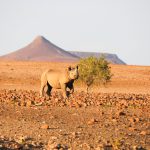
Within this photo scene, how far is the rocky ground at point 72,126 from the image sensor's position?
45.2ft

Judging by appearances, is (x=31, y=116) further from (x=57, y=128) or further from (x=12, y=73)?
(x=12, y=73)

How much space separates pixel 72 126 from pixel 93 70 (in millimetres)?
24423

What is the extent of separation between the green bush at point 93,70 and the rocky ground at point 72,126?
682 inches

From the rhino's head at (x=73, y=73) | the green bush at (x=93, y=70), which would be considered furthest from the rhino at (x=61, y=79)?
the green bush at (x=93, y=70)

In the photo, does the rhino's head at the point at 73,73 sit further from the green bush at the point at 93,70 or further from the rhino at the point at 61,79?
the green bush at the point at 93,70

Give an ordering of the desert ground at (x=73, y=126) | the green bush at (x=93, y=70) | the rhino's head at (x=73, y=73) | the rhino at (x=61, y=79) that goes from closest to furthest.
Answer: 1. the desert ground at (x=73, y=126)
2. the rhino's head at (x=73, y=73)
3. the rhino at (x=61, y=79)
4. the green bush at (x=93, y=70)

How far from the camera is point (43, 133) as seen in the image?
15.1 m

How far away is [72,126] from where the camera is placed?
16.8 m

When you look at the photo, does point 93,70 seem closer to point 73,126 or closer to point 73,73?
point 73,73

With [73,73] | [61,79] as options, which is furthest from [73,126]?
[61,79]

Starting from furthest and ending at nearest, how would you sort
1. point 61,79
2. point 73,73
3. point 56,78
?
point 56,78 → point 61,79 → point 73,73

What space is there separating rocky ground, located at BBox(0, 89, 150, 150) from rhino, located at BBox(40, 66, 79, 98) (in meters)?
2.92

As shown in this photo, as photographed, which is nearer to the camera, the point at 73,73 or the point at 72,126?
the point at 72,126

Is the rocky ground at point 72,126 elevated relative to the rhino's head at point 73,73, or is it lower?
lower
